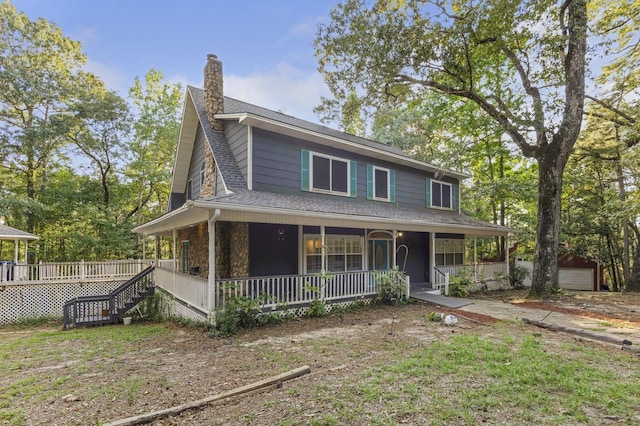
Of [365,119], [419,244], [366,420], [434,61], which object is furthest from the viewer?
Answer: [365,119]

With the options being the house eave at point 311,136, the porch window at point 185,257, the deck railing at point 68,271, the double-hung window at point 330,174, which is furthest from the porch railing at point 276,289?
the deck railing at point 68,271

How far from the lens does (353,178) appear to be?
36.4ft

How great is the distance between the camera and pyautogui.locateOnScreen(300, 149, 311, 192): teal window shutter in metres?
9.82

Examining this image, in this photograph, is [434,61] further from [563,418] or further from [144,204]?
[144,204]

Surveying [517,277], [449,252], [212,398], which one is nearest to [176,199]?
[212,398]

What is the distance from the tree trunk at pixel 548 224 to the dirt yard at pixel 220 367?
2.76 metres

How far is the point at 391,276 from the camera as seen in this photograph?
394 inches

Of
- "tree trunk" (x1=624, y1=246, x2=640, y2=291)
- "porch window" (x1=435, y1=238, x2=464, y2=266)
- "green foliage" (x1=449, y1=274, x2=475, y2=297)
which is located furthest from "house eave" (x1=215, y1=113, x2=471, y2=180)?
"tree trunk" (x1=624, y1=246, x2=640, y2=291)

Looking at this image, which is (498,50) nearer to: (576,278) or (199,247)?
(199,247)

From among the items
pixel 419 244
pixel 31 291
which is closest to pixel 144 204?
pixel 31 291

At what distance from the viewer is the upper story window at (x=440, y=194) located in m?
14.0

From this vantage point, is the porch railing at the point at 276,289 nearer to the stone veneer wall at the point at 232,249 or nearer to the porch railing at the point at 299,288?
the porch railing at the point at 299,288

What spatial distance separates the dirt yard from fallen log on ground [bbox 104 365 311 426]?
82 millimetres

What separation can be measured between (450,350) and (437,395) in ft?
5.99
